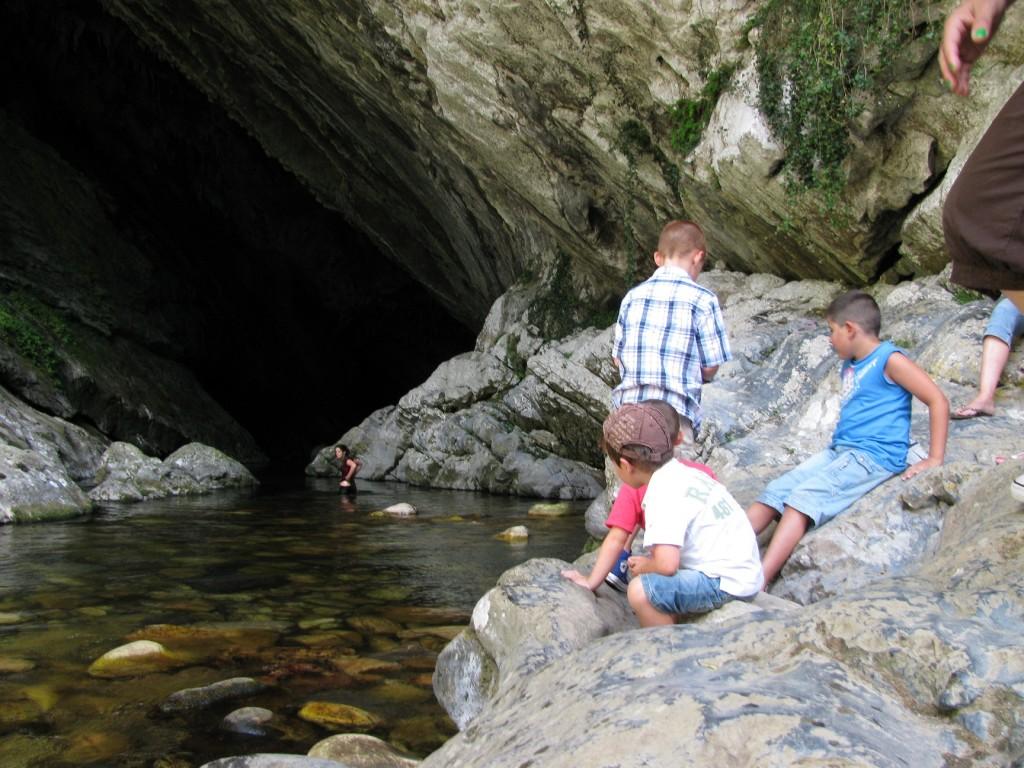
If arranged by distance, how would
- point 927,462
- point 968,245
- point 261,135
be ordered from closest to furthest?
point 968,245 → point 927,462 → point 261,135

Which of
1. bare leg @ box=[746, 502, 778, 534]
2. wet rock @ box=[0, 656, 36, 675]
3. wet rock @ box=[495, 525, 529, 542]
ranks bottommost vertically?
wet rock @ box=[495, 525, 529, 542]

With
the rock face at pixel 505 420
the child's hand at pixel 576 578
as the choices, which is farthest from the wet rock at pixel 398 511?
the child's hand at pixel 576 578

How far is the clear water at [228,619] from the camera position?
3.78 meters

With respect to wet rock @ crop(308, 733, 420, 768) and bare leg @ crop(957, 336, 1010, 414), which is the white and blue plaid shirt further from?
bare leg @ crop(957, 336, 1010, 414)

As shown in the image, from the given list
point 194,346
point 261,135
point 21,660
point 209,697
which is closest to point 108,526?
point 21,660

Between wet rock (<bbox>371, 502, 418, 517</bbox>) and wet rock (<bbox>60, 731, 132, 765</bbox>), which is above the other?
wet rock (<bbox>60, 731, 132, 765</bbox>)

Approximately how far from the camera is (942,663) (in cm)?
200

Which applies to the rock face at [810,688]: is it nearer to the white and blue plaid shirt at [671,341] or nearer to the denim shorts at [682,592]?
the denim shorts at [682,592]

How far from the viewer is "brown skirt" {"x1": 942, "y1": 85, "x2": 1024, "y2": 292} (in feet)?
5.52

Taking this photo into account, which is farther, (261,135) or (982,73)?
(261,135)

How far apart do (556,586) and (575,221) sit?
34.8 ft

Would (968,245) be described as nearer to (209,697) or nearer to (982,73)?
(209,697)

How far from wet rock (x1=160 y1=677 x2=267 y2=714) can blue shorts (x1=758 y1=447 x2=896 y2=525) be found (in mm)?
2475

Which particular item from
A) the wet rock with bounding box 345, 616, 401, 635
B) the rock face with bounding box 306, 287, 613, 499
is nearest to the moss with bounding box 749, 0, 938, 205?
the rock face with bounding box 306, 287, 613, 499
